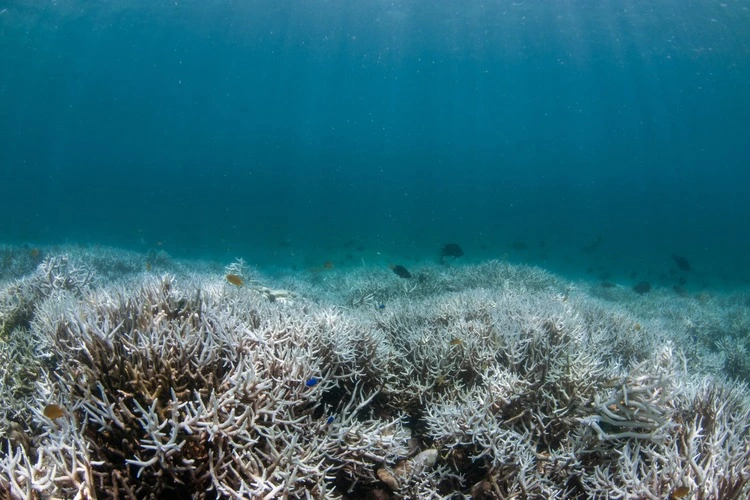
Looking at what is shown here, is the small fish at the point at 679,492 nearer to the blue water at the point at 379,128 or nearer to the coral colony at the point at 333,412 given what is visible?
the coral colony at the point at 333,412

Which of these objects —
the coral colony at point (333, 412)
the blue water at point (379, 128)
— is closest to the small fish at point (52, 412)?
the coral colony at point (333, 412)

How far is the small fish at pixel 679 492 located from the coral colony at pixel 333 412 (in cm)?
1

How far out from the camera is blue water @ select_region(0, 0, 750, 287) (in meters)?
37.1

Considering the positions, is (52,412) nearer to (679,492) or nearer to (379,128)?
(679,492)

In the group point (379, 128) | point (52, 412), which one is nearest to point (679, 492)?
point (52, 412)

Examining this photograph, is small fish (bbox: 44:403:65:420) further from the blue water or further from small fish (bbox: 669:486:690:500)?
the blue water

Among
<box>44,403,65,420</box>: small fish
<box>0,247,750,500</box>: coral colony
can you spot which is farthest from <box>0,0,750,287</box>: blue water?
<box>44,403,65,420</box>: small fish

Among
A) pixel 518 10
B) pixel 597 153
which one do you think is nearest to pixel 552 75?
pixel 518 10

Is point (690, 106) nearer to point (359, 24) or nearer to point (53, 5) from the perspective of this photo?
point (359, 24)

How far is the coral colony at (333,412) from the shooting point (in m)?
2.14

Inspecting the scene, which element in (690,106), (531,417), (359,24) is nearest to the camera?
(531,417)

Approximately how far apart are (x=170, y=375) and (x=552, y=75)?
69.9 meters

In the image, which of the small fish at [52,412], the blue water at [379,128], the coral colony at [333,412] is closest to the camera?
the small fish at [52,412]

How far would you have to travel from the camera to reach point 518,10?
113 ft
